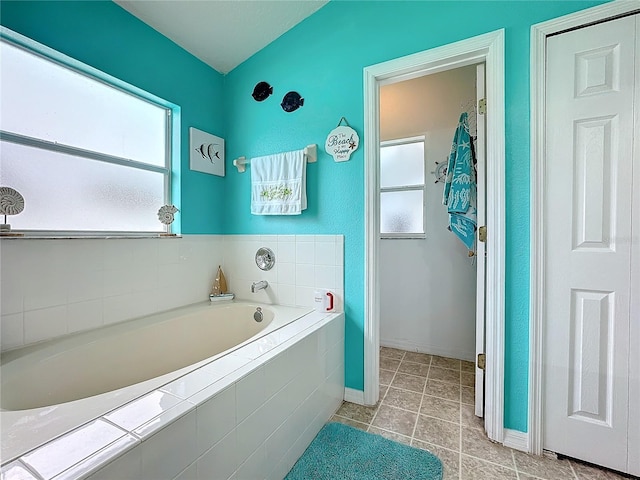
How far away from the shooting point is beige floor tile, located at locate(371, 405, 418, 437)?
1486 millimetres

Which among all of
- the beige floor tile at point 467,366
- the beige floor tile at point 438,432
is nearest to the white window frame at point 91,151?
the beige floor tile at point 438,432

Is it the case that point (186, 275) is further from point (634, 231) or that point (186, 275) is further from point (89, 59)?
point (634, 231)

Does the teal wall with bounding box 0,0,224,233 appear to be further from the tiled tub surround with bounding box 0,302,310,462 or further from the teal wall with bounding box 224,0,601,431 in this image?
the tiled tub surround with bounding box 0,302,310,462

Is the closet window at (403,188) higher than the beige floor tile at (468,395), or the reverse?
the closet window at (403,188)

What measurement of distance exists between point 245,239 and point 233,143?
79cm

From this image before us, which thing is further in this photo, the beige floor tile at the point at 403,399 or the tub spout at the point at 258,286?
the tub spout at the point at 258,286

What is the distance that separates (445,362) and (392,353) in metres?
0.44

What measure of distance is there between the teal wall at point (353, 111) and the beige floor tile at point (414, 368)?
62 cm

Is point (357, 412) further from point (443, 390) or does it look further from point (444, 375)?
point (444, 375)

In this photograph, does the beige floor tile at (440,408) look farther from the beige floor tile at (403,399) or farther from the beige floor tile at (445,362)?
the beige floor tile at (445,362)

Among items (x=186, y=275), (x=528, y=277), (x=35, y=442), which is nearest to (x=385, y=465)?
(x=528, y=277)

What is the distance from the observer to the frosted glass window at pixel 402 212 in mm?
2510

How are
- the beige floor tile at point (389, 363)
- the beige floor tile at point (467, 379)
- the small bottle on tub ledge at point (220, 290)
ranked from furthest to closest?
1. the beige floor tile at point (389, 363)
2. the small bottle on tub ledge at point (220, 290)
3. the beige floor tile at point (467, 379)

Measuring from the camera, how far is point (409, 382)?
6.50ft
